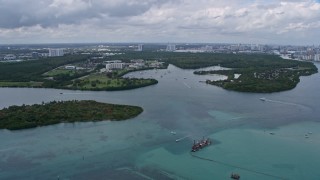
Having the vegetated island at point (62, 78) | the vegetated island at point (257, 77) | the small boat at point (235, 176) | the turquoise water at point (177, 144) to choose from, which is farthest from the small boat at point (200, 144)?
the vegetated island at point (62, 78)

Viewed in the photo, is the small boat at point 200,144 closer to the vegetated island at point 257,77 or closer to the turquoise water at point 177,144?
the turquoise water at point 177,144

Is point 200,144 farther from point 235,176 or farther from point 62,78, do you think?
point 62,78

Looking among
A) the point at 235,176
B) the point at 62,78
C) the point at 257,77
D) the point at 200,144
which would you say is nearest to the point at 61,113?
the point at 200,144

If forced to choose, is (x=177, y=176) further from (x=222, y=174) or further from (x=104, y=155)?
(x=104, y=155)

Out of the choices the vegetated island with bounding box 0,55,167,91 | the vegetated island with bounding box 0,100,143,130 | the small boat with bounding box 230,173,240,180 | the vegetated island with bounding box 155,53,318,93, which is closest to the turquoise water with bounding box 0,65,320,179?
the small boat with bounding box 230,173,240,180

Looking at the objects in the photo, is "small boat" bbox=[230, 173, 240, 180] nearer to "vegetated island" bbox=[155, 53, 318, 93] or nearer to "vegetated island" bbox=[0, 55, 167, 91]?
"vegetated island" bbox=[155, 53, 318, 93]

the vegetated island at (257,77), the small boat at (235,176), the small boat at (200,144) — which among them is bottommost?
the small boat at (235,176)
